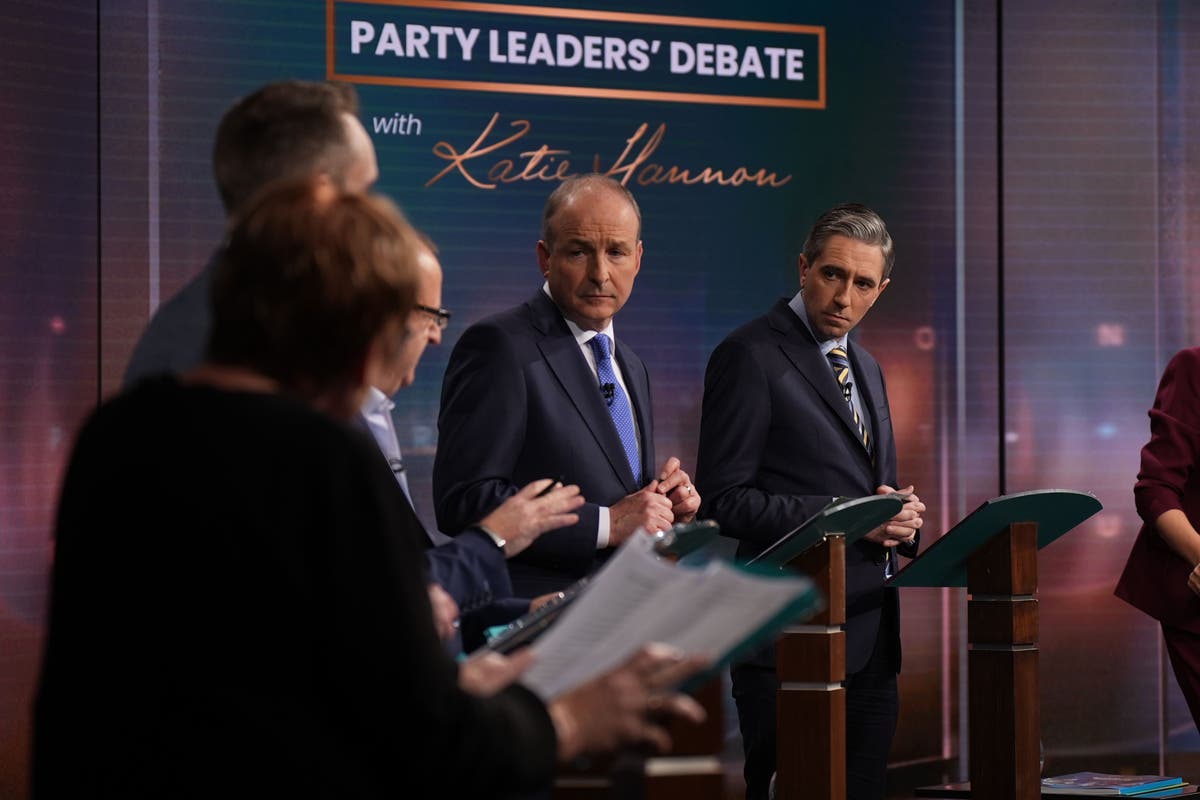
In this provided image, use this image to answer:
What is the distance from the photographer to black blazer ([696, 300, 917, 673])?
150 inches

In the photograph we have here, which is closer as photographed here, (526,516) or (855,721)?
A: (526,516)

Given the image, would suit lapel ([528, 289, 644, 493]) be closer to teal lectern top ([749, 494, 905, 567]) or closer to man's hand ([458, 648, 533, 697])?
teal lectern top ([749, 494, 905, 567])

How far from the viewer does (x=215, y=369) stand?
1476 millimetres

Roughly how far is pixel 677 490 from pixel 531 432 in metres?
0.34

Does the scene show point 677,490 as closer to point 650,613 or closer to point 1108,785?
point 1108,785

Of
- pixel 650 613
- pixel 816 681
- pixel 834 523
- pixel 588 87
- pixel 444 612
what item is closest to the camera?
pixel 650 613

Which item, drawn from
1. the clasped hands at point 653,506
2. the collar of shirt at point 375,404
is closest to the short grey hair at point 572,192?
the clasped hands at point 653,506

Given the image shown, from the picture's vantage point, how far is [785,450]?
391 cm

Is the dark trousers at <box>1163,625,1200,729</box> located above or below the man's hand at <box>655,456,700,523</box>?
below

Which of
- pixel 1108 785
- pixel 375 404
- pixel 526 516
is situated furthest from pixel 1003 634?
pixel 375 404

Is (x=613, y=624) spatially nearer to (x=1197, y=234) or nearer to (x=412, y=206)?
(x=412, y=206)

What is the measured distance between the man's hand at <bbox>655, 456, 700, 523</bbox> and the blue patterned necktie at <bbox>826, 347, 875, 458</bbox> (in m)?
0.70

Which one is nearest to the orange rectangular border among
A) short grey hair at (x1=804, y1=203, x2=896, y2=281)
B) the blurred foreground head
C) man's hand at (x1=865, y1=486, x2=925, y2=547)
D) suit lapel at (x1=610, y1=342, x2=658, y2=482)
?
short grey hair at (x1=804, y1=203, x2=896, y2=281)

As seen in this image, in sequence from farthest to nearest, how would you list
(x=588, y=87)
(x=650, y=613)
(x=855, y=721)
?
(x=588, y=87) < (x=855, y=721) < (x=650, y=613)
